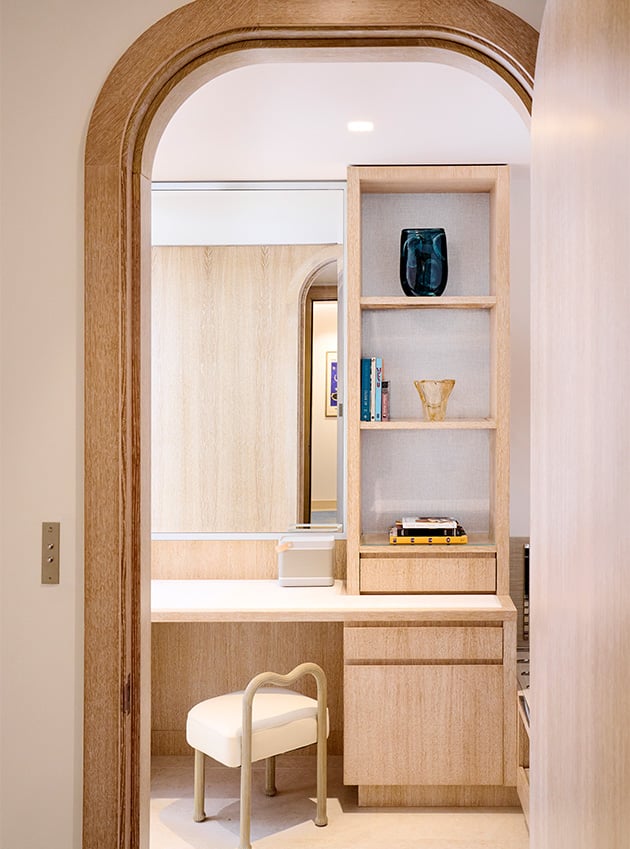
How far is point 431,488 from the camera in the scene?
3527 mm

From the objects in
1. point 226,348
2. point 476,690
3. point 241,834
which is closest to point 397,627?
point 476,690

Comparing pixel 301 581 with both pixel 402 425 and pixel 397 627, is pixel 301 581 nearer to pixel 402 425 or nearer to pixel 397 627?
pixel 397 627

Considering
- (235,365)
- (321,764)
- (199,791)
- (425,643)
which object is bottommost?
(199,791)

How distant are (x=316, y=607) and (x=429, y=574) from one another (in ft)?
1.54

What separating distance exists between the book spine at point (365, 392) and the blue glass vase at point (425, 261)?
35 centimetres

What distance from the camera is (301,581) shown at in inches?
133

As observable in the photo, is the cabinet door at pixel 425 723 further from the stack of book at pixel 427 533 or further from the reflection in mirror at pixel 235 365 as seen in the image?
the reflection in mirror at pixel 235 365

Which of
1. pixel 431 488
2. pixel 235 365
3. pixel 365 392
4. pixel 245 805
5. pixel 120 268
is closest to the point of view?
pixel 120 268

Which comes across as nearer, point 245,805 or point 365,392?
point 245,805

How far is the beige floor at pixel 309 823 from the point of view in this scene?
2.91m

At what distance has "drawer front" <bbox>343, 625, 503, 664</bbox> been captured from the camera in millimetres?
3039

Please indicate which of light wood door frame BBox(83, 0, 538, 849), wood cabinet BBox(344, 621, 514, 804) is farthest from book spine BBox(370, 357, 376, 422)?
light wood door frame BBox(83, 0, 538, 849)

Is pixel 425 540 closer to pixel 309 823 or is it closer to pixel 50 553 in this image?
pixel 309 823

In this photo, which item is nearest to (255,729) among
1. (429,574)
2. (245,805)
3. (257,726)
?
(257,726)
